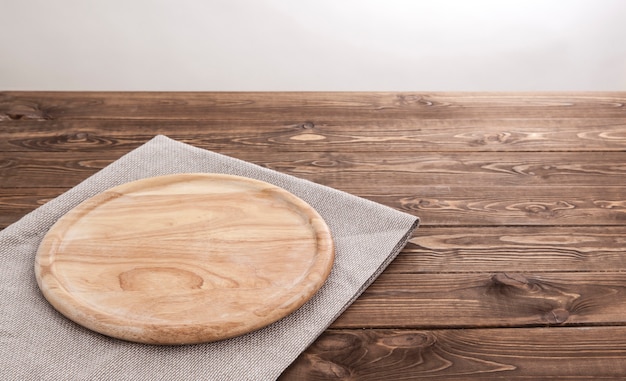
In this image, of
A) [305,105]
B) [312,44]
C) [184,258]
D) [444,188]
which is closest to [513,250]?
[444,188]

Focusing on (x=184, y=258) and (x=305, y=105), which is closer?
(x=184, y=258)

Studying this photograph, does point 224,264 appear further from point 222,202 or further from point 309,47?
point 309,47

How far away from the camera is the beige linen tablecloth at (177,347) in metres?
0.79

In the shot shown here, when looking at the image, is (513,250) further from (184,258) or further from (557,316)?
(184,258)

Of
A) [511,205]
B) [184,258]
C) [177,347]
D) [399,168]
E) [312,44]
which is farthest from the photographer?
[312,44]

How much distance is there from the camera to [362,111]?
1.40 metres

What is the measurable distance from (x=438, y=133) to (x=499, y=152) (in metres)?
0.12

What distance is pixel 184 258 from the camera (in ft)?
3.03

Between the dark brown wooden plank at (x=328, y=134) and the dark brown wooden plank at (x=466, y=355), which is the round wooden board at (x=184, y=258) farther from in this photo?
the dark brown wooden plank at (x=328, y=134)

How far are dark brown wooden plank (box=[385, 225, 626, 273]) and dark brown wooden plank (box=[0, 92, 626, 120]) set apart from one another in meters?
0.40

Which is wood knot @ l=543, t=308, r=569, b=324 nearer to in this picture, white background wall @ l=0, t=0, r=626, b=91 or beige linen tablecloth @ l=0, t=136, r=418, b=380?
beige linen tablecloth @ l=0, t=136, r=418, b=380

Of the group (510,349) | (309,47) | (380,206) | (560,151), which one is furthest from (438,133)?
(309,47)

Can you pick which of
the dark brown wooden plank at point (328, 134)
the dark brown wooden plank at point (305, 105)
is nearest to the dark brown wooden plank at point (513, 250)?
the dark brown wooden plank at point (328, 134)

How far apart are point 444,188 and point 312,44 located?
2.01 m
